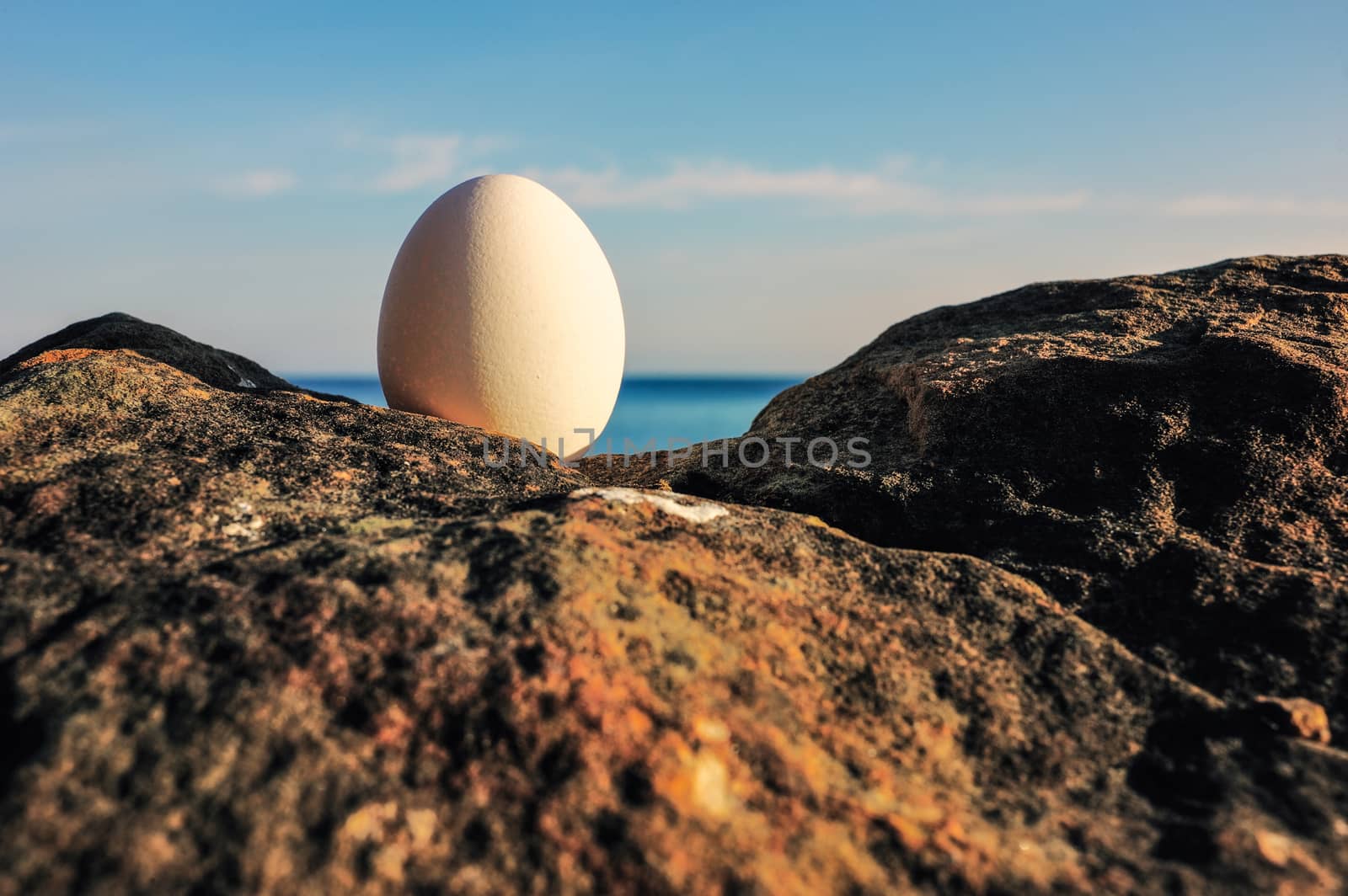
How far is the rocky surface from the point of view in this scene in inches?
57.7

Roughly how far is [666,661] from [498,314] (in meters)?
3.49

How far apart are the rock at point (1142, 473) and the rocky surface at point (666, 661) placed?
0.07 ft

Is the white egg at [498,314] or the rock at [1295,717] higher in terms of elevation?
the white egg at [498,314]

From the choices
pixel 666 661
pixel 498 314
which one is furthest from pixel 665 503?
pixel 498 314

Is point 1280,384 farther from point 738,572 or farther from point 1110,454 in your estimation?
point 738,572

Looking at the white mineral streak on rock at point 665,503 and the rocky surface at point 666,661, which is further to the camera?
the white mineral streak on rock at point 665,503

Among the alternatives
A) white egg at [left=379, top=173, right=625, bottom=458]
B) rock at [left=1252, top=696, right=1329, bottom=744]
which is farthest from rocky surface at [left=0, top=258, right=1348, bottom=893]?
white egg at [left=379, top=173, right=625, bottom=458]

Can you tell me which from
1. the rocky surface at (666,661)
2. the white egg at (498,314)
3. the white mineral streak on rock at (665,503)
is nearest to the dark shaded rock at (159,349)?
the white egg at (498,314)

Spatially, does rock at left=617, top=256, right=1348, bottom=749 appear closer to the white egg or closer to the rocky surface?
the rocky surface

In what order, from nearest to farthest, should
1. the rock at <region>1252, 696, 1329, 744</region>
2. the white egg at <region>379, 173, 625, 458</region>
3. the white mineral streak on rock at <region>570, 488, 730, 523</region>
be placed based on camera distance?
the rock at <region>1252, 696, 1329, 744</region>
the white mineral streak on rock at <region>570, 488, 730, 523</region>
the white egg at <region>379, 173, 625, 458</region>

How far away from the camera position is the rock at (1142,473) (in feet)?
8.42

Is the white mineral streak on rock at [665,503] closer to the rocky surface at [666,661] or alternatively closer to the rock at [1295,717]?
the rocky surface at [666,661]

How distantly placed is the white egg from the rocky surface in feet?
4.52

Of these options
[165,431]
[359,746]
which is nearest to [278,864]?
[359,746]
